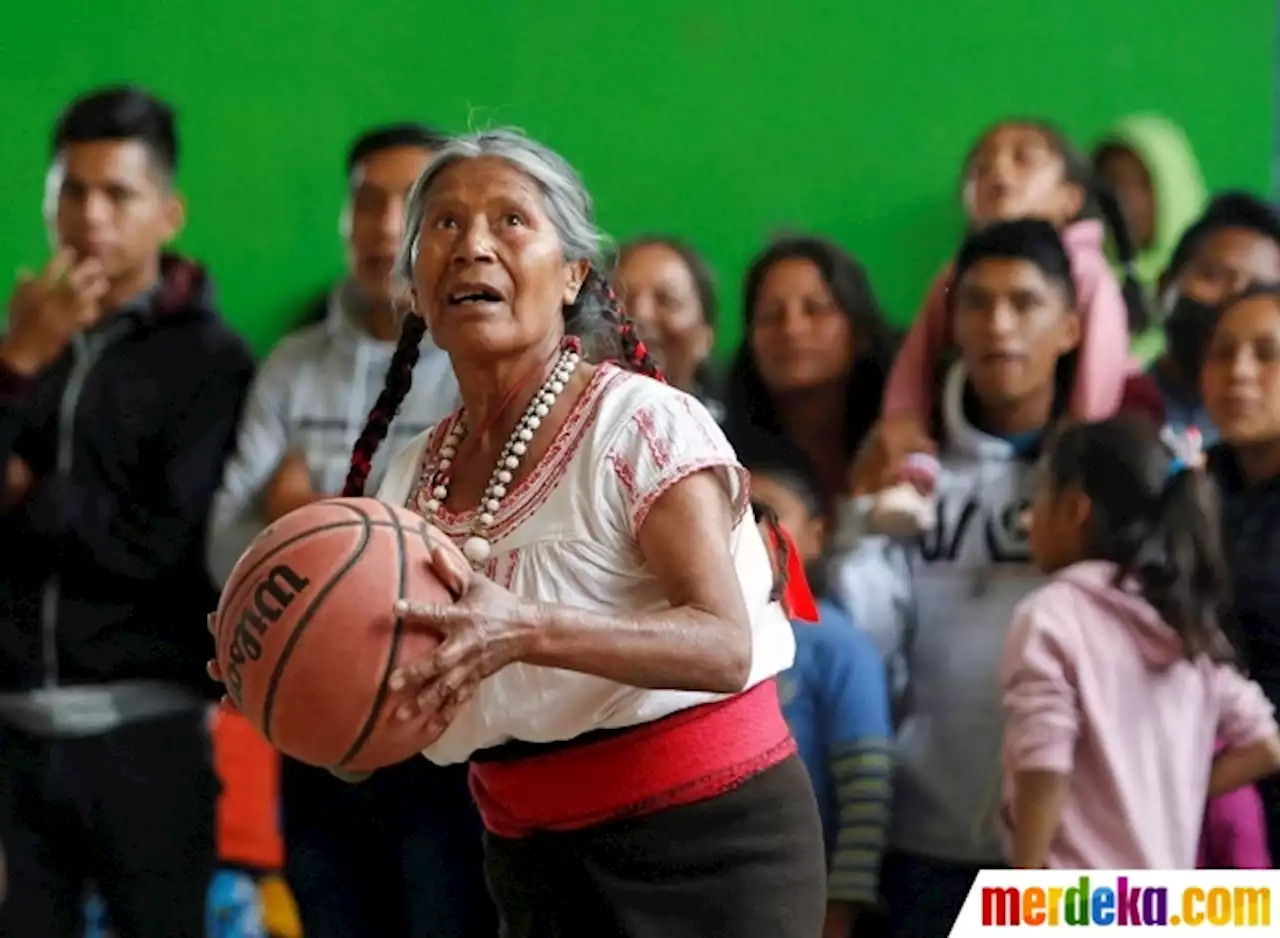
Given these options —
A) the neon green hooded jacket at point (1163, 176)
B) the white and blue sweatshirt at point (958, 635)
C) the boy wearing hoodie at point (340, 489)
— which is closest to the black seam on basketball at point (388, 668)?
the boy wearing hoodie at point (340, 489)

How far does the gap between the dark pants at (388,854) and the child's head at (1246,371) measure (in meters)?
1.38

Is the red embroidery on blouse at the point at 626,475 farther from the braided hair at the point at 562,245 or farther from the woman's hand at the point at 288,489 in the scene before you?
the woman's hand at the point at 288,489

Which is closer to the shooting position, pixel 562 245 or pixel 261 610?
pixel 261 610

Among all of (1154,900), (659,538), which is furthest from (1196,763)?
(659,538)

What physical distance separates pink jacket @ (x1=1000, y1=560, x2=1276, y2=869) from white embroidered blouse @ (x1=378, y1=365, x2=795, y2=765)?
104 centimetres

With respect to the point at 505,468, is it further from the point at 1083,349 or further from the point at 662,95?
the point at 662,95

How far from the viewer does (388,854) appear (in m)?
2.82

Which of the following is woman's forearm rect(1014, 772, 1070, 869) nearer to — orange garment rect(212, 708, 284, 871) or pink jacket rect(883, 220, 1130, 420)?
pink jacket rect(883, 220, 1130, 420)

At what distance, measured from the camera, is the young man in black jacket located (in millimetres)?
2840

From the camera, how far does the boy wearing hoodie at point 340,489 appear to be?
2.78 metres

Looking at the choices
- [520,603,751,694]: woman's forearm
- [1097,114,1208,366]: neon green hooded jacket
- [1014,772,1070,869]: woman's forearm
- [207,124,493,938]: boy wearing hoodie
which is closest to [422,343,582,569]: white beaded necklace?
[520,603,751,694]: woman's forearm

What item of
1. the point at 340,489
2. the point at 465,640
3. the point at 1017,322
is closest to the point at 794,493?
the point at 1017,322

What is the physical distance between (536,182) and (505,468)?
1.00 ft

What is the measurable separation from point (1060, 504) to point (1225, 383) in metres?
0.43
